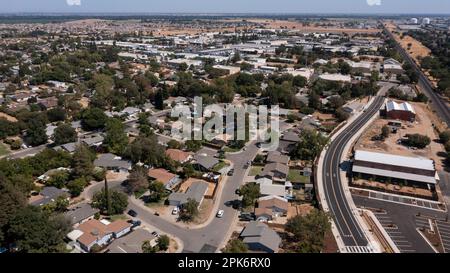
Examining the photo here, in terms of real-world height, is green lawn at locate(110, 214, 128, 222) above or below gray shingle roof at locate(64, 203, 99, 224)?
below

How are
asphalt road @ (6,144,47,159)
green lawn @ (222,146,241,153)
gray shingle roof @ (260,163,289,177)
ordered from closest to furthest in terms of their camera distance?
gray shingle roof @ (260,163,289,177), asphalt road @ (6,144,47,159), green lawn @ (222,146,241,153)

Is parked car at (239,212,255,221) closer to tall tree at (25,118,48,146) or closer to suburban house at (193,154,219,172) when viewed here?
suburban house at (193,154,219,172)

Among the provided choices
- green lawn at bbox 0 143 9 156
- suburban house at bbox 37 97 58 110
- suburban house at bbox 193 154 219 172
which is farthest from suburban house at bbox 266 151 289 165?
suburban house at bbox 37 97 58 110

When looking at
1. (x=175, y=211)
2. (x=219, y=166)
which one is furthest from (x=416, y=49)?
(x=175, y=211)

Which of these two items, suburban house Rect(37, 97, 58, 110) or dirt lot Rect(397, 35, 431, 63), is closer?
suburban house Rect(37, 97, 58, 110)

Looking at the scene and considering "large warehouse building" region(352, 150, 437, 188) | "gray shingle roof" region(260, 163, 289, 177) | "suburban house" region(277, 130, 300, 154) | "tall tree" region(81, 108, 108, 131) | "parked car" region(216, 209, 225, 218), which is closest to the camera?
"parked car" region(216, 209, 225, 218)

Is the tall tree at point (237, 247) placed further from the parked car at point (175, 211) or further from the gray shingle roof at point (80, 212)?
the gray shingle roof at point (80, 212)

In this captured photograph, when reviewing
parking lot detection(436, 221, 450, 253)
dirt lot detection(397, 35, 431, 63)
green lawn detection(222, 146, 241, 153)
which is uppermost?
dirt lot detection(397, 35, 431, 63)
